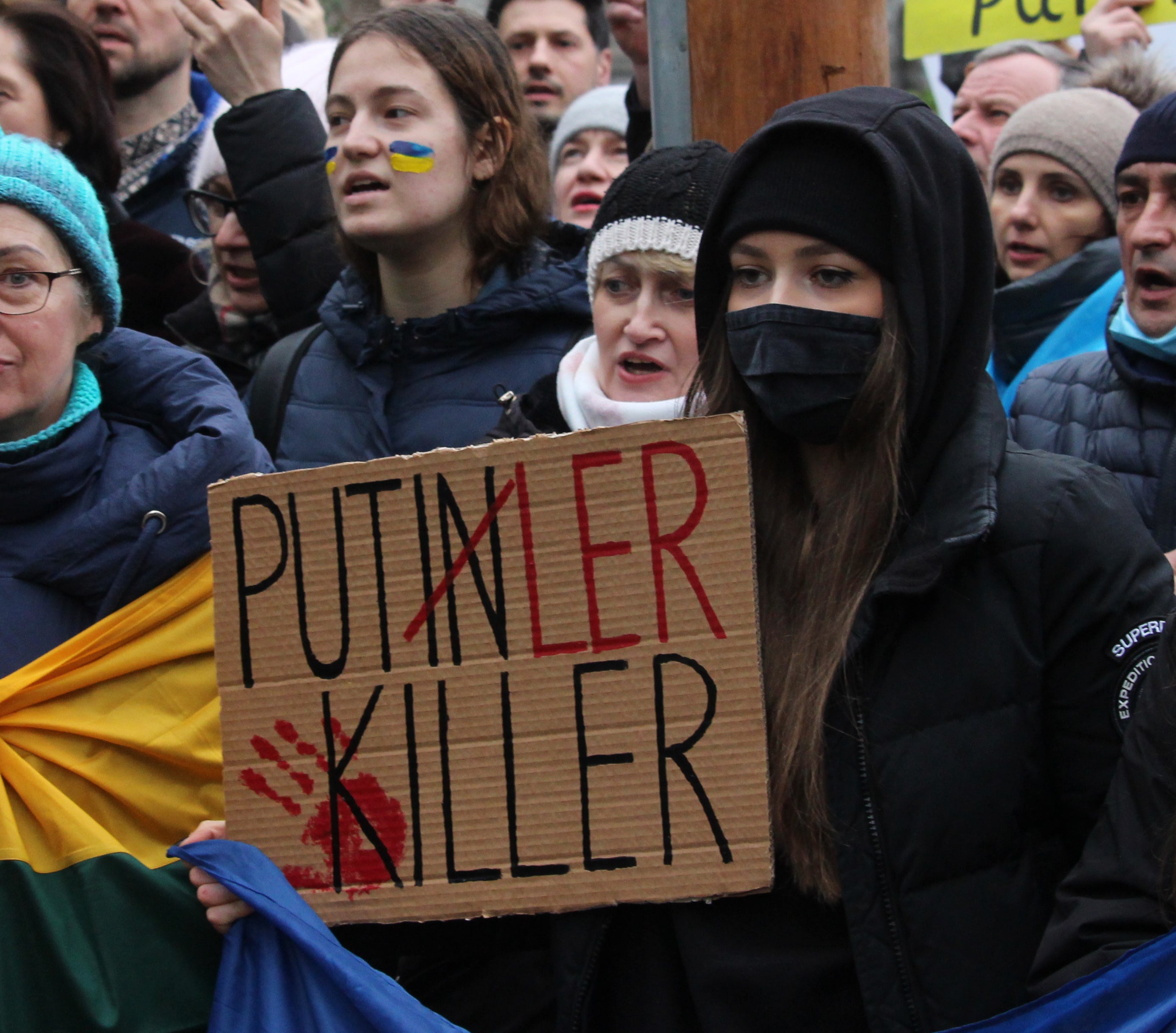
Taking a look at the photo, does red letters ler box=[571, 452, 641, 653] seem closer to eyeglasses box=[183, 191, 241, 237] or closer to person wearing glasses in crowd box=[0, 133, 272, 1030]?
person wearing glasses in crowd box=[0, 133, 272, 1030]

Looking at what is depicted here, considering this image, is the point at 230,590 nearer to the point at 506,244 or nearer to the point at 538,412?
the point at 538,412

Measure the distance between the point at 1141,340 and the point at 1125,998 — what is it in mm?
1798

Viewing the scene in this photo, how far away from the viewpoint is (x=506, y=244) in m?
3.45

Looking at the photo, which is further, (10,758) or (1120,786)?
(10,758)

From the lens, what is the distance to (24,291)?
8.98 ft

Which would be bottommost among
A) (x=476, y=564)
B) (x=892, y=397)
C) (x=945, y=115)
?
(x=945, y=115)

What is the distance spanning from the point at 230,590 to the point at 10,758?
1.76 ft

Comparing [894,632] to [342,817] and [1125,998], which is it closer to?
[1125,998]

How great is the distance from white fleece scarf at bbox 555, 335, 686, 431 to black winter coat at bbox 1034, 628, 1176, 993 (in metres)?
1.11

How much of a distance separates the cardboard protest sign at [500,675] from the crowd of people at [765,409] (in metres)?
0.10

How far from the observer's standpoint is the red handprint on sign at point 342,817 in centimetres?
218

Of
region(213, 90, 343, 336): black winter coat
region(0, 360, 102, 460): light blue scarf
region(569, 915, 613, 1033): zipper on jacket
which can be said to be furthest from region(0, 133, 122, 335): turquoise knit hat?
region(569, 915, 613, 1033): zipper on jacket

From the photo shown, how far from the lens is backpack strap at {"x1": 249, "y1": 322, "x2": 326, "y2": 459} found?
3.35 metres

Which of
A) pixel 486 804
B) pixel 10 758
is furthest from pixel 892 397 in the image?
pixel 10 758
